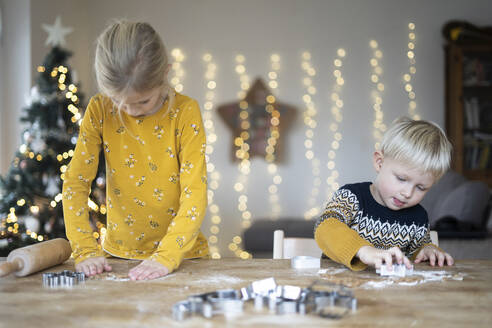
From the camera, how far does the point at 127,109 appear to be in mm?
1280

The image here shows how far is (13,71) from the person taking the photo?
373 centimetres

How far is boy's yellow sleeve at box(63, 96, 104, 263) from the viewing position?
1271 mm

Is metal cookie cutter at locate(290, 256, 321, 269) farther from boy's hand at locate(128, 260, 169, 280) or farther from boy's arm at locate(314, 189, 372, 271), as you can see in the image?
boy's hand at locate(128, 260, 169, 280)

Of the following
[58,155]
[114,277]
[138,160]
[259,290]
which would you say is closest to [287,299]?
[259,290]

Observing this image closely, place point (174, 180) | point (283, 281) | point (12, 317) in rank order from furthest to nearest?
point (174, 180) < point (283, 281) < point (12, 317)

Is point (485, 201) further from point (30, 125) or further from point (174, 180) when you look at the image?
point (30, 125)

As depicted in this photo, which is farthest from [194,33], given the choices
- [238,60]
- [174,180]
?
[174,180]

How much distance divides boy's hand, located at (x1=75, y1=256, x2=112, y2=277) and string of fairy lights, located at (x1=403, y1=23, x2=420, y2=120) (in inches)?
169

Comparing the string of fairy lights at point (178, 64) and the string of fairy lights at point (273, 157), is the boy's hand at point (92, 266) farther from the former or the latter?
the string of fairy lights at point (178, 64)

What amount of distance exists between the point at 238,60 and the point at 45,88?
228 centimetres

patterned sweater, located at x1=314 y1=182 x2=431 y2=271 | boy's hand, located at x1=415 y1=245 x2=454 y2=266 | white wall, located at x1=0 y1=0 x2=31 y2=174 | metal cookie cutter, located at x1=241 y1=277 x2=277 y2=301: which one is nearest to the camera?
metal cookie cutter, located at x1=241 y1=277 x2=277 y2=301

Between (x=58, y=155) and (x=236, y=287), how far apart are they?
97.5 inches

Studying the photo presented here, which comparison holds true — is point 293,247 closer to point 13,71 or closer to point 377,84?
point 13,71

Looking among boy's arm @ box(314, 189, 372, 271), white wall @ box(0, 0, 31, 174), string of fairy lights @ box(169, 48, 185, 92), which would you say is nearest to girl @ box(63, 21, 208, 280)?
boy's arm @ box(314, 189, 372, 271)
